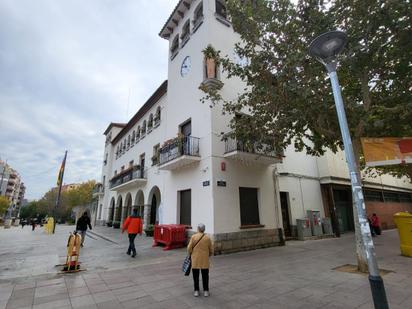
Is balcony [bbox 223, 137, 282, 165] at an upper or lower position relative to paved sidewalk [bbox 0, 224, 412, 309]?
upper

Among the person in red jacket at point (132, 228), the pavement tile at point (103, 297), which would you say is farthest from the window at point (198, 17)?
the pavement tile at point (103, 297)

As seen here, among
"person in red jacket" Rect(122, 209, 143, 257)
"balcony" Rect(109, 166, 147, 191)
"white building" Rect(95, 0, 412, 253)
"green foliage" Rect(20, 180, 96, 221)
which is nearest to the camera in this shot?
"person in red jacket" Rect(122, 209, 143, 257)

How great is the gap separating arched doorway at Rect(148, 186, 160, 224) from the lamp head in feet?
46.5

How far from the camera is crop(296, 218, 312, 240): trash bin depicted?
1338 cm

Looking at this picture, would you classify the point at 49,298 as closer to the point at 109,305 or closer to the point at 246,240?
the point at 109,305

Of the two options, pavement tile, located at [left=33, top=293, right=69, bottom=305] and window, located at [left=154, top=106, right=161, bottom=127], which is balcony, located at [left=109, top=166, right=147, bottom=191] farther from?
pavement tile, located at [left=33, top=293, right=69, bottom=305]

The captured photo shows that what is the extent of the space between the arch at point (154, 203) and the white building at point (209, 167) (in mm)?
70

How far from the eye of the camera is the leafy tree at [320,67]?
6.40 metres

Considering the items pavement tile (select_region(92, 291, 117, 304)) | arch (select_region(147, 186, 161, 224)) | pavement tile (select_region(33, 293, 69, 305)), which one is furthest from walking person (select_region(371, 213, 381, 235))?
pavement tile (select_region(33, 293, 69, 305))

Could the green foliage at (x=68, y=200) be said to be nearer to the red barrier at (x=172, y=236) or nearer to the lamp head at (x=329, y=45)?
the red barrier at (x=172, y=236)

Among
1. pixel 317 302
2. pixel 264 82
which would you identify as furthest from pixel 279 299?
pixel 264 82

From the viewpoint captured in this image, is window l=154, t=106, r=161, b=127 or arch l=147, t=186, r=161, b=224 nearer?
arch l=147, t=186, r=161, b=224

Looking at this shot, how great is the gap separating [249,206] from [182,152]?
4.04 m

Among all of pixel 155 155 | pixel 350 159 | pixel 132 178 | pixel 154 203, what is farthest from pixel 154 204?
pixel 350 159
